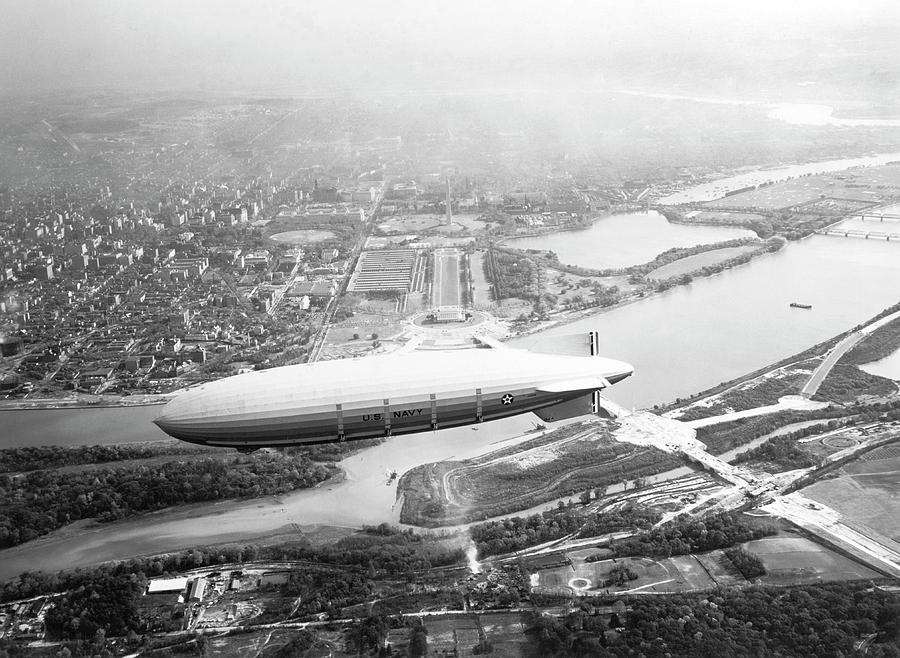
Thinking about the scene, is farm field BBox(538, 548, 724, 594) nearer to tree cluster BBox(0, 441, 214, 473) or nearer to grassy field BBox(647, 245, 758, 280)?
tree cluster BBox(0, 441, 214, 473)

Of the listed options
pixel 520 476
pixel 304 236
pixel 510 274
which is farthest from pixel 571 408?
pixel 304 236

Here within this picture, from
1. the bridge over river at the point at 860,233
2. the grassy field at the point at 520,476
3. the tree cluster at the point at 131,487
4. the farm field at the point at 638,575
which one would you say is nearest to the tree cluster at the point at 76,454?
the tree cluster at the point at 131,487

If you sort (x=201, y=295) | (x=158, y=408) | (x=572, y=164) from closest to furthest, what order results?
1. (x=158, y=408)
2. (x=201, y=295)
3. (x=572, y=164)

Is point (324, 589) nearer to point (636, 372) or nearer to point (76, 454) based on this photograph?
point (76, 454)

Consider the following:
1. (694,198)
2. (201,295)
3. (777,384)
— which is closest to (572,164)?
(694,198)

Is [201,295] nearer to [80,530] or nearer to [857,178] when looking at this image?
[80,530]

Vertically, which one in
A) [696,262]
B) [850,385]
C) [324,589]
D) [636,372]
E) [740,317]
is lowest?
[324,589]

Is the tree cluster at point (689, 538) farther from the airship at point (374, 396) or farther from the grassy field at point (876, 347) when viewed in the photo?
the grassy field at point (876, 347)

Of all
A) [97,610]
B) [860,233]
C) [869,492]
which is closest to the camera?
[97,610]
